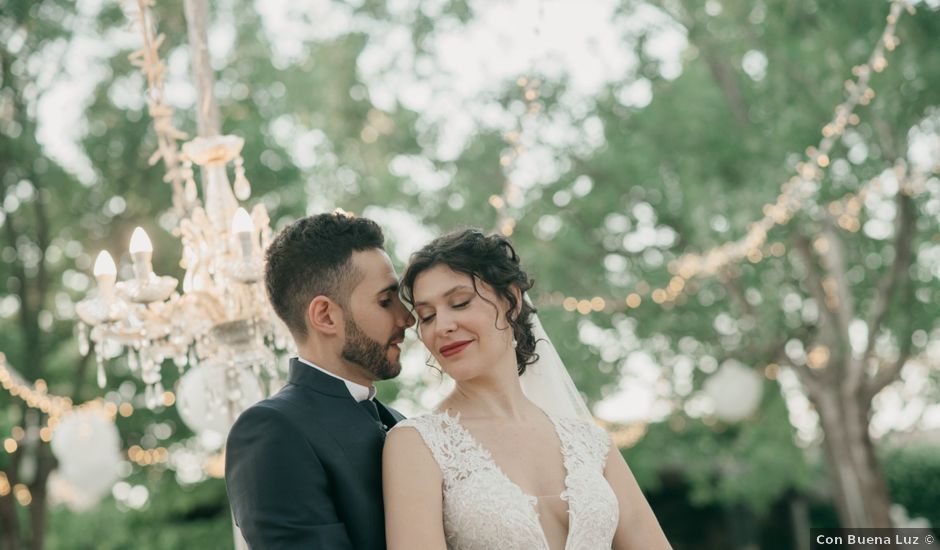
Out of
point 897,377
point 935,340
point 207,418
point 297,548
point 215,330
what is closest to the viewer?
point 297,548

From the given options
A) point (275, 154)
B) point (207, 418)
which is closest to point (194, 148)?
point (207, 418)

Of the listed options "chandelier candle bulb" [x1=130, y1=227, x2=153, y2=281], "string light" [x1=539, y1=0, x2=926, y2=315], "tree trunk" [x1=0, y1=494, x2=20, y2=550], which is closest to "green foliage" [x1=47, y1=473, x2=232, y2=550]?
"tree trunk" [x1=0, y1=494, x2=20, y2=550]

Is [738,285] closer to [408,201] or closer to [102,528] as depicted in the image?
[408,201]

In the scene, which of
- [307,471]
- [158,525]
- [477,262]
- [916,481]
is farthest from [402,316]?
[916,481]

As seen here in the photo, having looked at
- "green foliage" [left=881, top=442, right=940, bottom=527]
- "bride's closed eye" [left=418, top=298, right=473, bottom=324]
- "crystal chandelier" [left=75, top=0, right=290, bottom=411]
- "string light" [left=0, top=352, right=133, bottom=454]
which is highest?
"green foliage" [left=881, top=442, right=940, bottom=527]

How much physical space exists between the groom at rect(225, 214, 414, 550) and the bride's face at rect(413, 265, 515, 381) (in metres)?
0.07

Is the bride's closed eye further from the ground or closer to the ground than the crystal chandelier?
closer to the ground

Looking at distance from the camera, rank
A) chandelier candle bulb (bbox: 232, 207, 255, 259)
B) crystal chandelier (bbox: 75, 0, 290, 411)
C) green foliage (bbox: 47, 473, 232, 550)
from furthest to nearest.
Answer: green foliage (bbox: 47, 473, 232, 550)
crystal chandelier (bbox: 75, 0, 290, 411)
chandelier candle bulb (bbox: 232, 207, 255, 259)

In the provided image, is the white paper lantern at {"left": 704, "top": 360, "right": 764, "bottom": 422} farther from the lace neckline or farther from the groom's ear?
the groom's ear

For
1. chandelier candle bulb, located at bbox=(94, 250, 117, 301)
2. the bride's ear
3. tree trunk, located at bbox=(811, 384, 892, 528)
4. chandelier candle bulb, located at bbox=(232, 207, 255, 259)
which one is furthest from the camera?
tree trunk, located at bbox=(811, 384, 892, 528)

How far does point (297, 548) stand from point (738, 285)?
8.17m

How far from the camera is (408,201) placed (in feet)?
36.8

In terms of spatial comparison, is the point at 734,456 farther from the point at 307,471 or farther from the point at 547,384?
the point at 307,471

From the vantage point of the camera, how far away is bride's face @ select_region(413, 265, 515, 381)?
2758 millimetres
